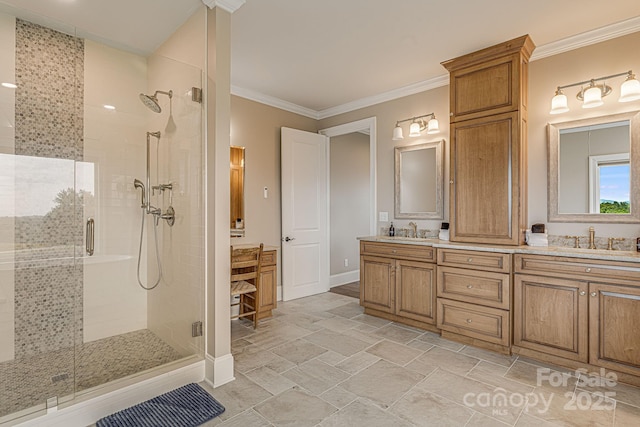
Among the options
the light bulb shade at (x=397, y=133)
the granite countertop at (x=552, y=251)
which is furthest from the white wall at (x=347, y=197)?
the granite countertop at (x=552, y=251)

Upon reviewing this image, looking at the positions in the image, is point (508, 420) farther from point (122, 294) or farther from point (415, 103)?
point (415, 103)

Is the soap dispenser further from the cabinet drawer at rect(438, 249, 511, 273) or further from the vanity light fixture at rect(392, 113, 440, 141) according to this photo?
the vanity light fixture at rect(392, 113, 440, 141)

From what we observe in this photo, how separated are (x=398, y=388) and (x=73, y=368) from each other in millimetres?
2203

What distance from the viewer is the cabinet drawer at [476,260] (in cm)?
285

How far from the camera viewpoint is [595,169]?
2.91 metres

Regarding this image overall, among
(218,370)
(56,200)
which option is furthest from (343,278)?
(56,200)

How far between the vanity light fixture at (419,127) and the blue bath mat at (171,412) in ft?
11.4

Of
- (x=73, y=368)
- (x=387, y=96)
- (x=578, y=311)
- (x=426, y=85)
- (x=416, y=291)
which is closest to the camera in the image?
(x=73, y=368)

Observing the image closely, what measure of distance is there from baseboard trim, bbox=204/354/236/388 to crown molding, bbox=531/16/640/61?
3.90 metres

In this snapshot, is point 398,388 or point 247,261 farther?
point 247,261


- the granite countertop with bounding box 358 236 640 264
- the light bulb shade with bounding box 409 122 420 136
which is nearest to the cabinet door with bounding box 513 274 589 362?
the granite countertop with bounding box 358 236 640 264

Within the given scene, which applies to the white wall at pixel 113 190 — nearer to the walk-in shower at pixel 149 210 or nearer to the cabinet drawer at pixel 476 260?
the walk-in shower at pixel 149 210

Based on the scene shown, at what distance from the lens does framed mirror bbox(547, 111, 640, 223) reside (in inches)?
108

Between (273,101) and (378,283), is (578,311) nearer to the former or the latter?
(378,283)
